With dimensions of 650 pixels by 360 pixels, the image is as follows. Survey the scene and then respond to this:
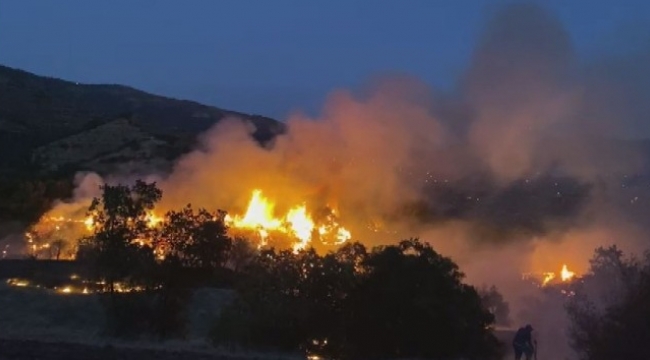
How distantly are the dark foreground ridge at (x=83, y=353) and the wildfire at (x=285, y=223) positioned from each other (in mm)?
19657

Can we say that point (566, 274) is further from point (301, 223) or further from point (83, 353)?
point (83, 353)

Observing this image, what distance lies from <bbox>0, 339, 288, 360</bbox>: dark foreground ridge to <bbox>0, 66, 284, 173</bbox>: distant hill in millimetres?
33605

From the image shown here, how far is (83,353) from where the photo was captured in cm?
2008

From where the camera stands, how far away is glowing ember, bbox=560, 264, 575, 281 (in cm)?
4131

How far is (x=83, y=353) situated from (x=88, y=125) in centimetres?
7367

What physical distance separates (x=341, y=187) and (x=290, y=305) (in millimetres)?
21964

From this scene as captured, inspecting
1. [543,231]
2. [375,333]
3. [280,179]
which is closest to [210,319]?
[375,333]

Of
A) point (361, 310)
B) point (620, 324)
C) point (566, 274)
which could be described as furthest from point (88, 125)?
point (620, 324)

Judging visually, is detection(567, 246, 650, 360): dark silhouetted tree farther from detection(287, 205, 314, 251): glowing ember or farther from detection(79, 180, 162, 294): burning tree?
detection(287, 205, 314, 251): glowing ember

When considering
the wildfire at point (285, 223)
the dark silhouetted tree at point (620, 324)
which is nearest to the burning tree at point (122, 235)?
the dark silhouetted tree at point (620, 324)

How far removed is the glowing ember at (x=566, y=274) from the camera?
41306mm

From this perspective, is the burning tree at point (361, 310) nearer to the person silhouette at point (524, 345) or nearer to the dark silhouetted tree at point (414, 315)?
the dark silhouetted tree at point (414, 315)

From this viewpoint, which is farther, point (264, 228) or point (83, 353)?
point (264, 228)

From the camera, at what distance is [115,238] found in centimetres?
2819
